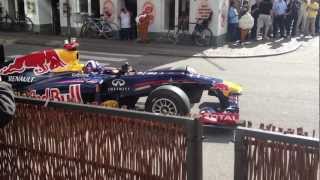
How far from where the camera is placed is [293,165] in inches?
→ 120

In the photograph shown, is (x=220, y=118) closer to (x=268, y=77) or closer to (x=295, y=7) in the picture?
(x=268, y=77)

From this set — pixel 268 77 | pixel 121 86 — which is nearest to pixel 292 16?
pixel 268 77

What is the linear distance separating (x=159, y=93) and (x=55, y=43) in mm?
12749

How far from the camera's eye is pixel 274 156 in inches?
121

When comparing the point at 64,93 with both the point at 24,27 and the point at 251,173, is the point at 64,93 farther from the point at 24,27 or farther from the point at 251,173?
the point at 24,27

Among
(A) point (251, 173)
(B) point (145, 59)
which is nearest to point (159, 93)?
(A) point (251, 173)

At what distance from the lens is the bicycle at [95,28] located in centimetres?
2028

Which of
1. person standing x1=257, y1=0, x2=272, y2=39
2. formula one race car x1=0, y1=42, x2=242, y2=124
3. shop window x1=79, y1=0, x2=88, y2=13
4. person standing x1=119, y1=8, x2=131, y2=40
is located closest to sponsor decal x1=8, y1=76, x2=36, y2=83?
formula one race car x1=0, y1=42, x2=242, y2=124

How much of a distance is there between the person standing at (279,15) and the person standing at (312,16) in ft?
6.74

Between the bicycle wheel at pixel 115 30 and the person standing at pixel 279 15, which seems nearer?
the person standing at pixel 279 15

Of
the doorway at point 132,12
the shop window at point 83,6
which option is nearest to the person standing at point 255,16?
the doorway at point 132,12

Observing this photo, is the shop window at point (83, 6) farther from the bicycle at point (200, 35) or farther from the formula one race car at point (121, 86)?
the formula one race car at point (121, 86)

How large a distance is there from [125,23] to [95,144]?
16.2 meters

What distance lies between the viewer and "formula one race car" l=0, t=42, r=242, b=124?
7.23 meters
